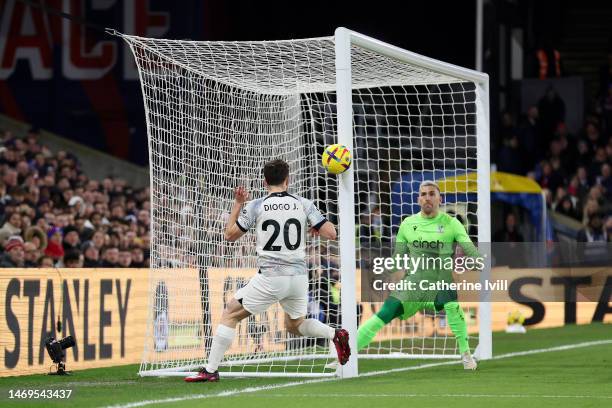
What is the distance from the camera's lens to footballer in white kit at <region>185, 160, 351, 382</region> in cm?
1165

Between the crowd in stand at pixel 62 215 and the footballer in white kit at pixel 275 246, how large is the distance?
16.1 feet

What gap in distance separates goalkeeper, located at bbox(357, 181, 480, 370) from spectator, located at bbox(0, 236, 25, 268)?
4.62 meters

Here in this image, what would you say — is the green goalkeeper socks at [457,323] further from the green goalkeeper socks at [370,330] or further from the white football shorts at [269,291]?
the white football shorts at [269,291]

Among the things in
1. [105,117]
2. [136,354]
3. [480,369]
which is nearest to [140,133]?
[105,117]

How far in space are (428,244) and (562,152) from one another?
16813mm

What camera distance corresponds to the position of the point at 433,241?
13.6m

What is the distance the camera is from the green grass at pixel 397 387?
387 inches

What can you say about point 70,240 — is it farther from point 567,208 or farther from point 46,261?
point 567,208

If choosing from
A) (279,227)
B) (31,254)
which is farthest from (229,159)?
(31,254)

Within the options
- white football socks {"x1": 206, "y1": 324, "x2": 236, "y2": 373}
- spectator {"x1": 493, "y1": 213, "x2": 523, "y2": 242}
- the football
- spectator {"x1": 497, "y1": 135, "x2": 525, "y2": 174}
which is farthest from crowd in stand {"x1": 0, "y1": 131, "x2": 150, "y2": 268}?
spectator {"x1": 497, "y1": 135, "x2": 525, "y2": 174}

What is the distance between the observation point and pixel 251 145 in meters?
14.7

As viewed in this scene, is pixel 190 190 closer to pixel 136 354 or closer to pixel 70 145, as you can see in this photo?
pixel 136 354

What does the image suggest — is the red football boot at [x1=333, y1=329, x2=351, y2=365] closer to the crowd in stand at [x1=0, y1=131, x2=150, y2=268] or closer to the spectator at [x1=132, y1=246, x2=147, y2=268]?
the crowd in stand at [x1=0, y1=131, x2=150, y2=268]

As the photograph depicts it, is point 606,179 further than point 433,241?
Yes
